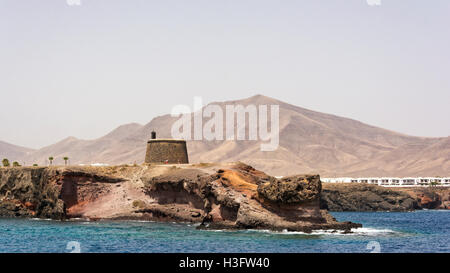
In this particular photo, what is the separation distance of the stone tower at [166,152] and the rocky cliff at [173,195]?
10037 millimetres

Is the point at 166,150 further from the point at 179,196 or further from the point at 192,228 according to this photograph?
the point at 192,228

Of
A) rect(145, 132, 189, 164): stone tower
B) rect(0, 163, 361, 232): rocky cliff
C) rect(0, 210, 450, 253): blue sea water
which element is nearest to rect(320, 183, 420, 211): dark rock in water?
rect(145, 132, 189, 164): stone tower

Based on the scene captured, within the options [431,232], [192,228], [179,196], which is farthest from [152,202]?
[431,232]

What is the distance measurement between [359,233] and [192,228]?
17123 millimetres

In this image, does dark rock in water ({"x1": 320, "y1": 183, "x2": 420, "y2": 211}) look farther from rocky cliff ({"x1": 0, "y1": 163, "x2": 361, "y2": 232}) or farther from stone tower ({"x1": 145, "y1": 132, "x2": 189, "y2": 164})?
rocky cliff ({"x1": 0, "y1": 163, "x2": 361, "y2": 232})

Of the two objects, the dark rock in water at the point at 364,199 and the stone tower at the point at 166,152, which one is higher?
the stone tower at the point at 166,152

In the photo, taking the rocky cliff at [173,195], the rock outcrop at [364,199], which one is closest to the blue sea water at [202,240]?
the rocky cliff at [173,195]

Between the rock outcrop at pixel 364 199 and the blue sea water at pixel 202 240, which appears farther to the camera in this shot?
the rock outcrop at pixel 364 199

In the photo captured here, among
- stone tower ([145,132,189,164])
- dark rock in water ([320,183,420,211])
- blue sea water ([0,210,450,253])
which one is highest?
stone tower ([145,132,189,164])

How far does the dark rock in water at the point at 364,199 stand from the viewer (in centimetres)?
12977

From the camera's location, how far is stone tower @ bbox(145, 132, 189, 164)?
96812 mm

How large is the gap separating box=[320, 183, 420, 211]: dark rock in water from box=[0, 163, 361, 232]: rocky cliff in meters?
54.0

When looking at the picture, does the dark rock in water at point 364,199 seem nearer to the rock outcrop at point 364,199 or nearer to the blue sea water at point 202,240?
the rock outcrop at point 364,199

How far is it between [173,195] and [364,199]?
6659 centimetres
